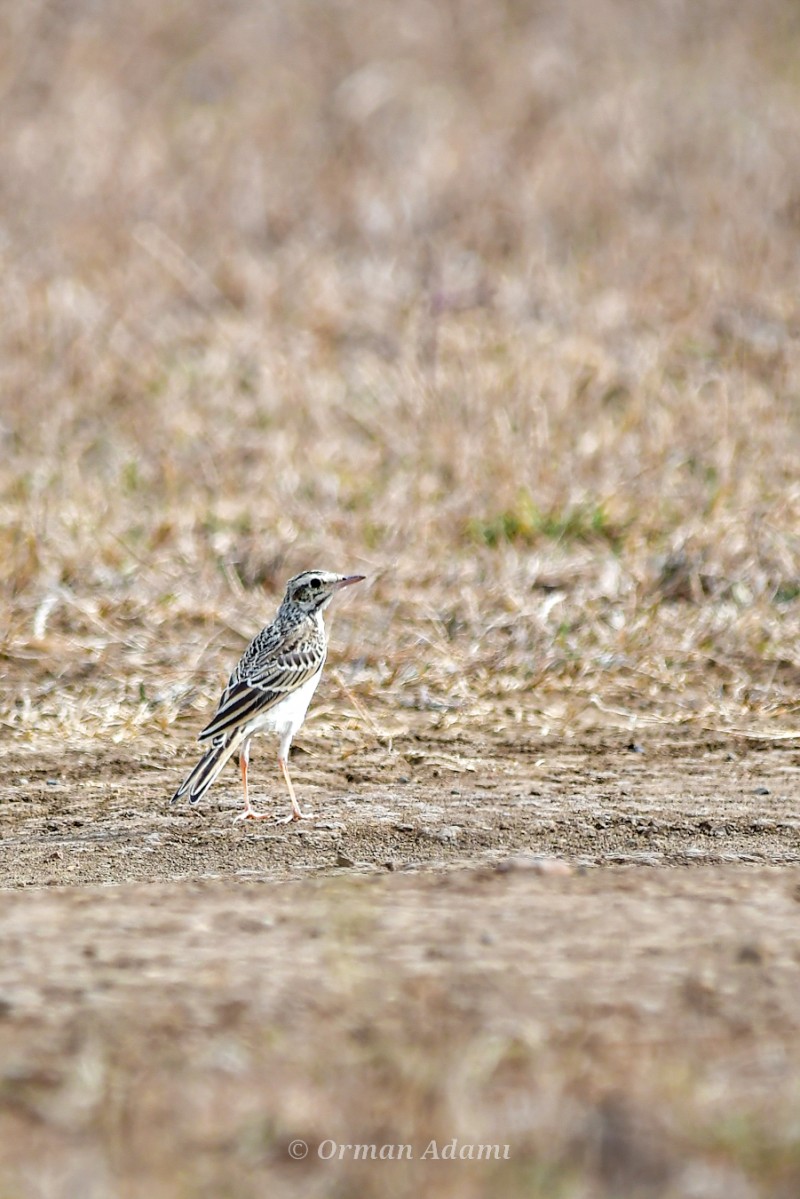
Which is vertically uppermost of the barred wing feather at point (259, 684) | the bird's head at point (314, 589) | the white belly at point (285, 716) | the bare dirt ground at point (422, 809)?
the bird's head at point (314, 589)

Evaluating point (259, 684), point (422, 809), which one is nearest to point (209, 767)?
point (259, 684)

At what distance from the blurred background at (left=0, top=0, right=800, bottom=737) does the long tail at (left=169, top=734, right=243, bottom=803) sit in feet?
3.79

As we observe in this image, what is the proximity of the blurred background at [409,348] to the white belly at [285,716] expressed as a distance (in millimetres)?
1053

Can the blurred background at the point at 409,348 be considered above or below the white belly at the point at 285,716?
above

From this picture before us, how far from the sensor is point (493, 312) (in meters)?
13.2

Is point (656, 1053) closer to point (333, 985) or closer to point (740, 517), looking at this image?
point (333, 985)

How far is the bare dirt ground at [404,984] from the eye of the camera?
3580 millimetres

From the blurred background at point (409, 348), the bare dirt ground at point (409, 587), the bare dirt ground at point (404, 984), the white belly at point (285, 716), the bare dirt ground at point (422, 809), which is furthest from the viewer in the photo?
the blurred background at point (409, 348)

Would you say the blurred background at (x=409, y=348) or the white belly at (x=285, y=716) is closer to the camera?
the white belly at (x=285, y=716)

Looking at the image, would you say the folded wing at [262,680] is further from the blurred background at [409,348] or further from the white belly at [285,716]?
the blurred background at [409,348]

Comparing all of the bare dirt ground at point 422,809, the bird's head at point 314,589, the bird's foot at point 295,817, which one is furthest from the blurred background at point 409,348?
the bird's foot at point 295,817

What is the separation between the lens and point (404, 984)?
14.6ft

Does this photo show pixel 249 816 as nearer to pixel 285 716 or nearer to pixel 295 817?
pixel 295 817

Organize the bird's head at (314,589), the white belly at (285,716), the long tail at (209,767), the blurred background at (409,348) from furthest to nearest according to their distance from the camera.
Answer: the blurred background at (409,348)
the bird's head at (314,589)
the white belly at (285,716)
the long tail at (209,767)
